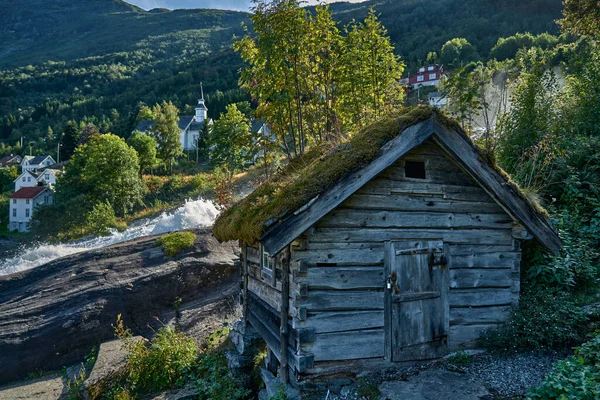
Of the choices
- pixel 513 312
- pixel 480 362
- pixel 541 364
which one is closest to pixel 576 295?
pixel 513 312

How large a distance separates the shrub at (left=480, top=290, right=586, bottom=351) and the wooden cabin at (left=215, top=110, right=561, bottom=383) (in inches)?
8.0

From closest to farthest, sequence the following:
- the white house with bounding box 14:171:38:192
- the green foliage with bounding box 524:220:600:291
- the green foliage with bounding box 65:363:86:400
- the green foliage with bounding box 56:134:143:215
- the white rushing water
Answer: the green foliage with bounding box 524:220:600:291
the green foliage with bounding box 65:363:86:400
the white rushing water
the green foliage with bounding box 56:134:143:215
the white house with bounding box 14:171:38:192

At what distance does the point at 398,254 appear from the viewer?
19.2ft

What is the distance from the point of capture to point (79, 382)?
9.54 meters

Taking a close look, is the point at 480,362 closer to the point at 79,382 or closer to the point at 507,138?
the point at 507,138

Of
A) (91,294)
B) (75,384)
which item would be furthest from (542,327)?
(91,294)

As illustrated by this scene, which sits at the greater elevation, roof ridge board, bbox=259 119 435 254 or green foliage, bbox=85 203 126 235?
roof ridge board, bbox=259 119 435 254

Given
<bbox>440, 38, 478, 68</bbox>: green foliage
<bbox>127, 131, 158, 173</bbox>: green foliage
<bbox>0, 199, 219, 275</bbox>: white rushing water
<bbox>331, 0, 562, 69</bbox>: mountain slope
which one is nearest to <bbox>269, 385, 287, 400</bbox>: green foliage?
<bbox>0, 199, 219, 275</bbox>: white rushing water

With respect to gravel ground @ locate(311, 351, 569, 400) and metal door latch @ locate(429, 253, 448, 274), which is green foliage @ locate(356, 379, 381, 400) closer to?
gravel ground @ locate(311, 351, 569, 400)

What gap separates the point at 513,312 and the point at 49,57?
22715 cm

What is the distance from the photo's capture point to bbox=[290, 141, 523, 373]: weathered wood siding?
17.9 feet

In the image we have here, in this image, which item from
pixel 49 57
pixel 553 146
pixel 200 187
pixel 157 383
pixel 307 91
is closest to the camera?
pixel 157 383

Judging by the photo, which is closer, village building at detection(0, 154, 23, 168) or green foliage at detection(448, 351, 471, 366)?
green foliage at detection(448, 351, 471, 366)

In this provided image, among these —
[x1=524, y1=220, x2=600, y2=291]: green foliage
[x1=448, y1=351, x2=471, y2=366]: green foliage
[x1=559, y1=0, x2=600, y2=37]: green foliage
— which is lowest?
[x1=448, y1=351, x2=471, y2=366]: green foliage
